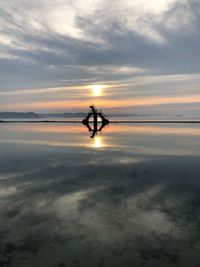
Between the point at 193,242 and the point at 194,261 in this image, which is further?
the point at 193,242

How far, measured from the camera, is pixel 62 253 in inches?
332

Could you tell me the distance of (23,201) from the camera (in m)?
13.2

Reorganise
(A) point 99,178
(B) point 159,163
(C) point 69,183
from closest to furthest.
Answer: (C) point 69,183 < (A) point 99,178 < (B) point 159,163

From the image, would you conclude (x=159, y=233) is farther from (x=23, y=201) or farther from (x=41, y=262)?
(x=23, y=201)

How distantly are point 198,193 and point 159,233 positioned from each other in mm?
5490

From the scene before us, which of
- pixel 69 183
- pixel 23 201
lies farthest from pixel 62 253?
pixel 69 183

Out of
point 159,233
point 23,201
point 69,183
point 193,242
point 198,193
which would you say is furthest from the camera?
point 69,183

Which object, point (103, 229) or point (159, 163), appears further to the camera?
point (159, 163)

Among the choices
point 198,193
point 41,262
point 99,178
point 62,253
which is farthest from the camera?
point 99,178

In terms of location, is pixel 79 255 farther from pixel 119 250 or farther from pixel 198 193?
pixel 198 193

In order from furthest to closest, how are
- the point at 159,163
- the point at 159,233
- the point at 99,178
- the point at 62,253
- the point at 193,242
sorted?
1. the point at 159,163
2. the point at 99,178
3. the point at 159,233
4. the point at 193,242
5. the point at 62,253

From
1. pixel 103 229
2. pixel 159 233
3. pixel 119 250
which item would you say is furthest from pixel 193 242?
pixel 103 229

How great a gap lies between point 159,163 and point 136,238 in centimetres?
1436

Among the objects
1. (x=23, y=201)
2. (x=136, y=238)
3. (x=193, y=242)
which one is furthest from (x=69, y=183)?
(x=193, y=242)
